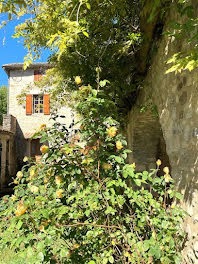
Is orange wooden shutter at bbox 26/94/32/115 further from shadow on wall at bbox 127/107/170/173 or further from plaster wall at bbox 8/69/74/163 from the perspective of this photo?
shadow on wall at bbox 127/107/170/173

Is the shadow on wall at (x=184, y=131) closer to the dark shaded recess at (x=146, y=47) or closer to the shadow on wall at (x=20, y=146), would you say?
the dark shaded recess at (x=146, y=47)

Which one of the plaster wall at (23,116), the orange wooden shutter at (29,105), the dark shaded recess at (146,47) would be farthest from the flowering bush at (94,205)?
the orange wooden shutter at (29,105)

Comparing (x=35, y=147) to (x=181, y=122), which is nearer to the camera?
(x=181, y=122)

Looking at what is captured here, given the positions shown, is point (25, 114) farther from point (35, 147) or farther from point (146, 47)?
point (146, 47)

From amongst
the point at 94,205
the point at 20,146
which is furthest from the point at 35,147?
the point at 94,205

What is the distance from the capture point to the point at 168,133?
257 cm

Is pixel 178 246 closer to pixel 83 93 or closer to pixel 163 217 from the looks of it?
pixel 163 217

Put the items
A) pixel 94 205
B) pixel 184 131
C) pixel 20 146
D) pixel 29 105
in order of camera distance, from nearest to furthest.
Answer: pixel 94 205
pixel 184 131
pixel 20 146
pixel 29 105

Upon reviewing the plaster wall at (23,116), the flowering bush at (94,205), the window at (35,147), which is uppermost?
the plaster wall at (23,116)

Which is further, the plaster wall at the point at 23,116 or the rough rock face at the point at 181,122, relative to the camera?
the plaster wall at the point at 23,116

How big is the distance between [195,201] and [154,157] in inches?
159

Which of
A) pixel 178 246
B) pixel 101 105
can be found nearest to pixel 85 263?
pixel 178 246

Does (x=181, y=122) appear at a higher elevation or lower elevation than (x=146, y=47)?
lower

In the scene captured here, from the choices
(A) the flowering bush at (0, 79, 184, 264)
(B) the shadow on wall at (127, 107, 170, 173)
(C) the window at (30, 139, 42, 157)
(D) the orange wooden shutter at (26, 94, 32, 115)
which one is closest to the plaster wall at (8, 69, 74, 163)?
(D) the orange wooden shutter at (26, 94, 32, 115)
